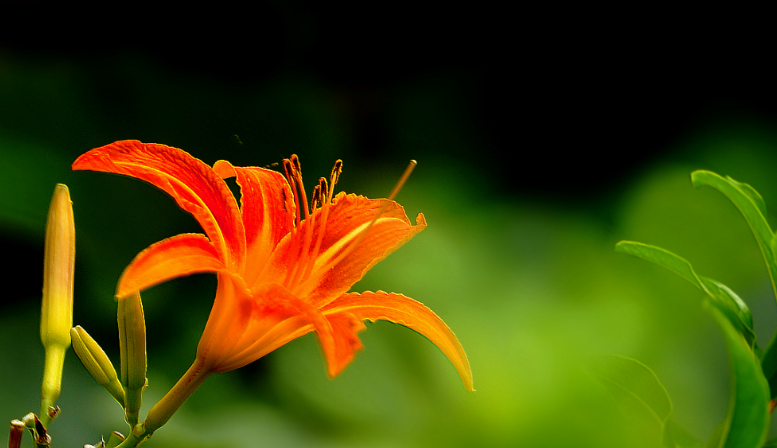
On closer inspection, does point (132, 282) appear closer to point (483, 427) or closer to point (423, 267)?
Result: point (483, 427)

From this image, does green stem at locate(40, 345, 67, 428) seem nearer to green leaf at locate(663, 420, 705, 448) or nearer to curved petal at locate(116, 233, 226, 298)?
curved petal at locate(116, 233, 226, 298)

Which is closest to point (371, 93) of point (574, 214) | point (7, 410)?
point (574, 214)

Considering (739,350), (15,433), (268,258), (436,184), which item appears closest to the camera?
(739,350)

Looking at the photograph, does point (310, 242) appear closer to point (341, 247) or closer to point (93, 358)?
point (341, 247)

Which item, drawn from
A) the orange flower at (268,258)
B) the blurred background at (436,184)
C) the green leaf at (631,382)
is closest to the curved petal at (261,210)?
the orange flower at (268,258)

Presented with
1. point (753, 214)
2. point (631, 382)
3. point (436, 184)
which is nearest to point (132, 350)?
point (631, 382)

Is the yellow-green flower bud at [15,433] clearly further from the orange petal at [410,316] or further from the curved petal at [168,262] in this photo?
the orange petal at [410,316]

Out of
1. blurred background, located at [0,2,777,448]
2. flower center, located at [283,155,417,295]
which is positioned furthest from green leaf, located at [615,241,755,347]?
blurred background, located at [0,2,777,448]
